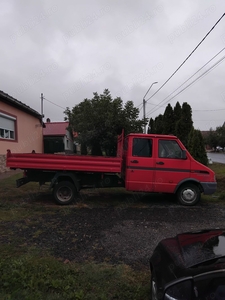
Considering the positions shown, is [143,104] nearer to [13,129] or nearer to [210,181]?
[13,129]

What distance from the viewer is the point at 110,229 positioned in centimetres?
537

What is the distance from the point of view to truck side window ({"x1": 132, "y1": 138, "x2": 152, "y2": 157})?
7.32 m

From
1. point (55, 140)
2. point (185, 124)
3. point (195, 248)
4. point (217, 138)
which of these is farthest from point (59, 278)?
point (217, 138)

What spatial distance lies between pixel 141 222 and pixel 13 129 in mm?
13467

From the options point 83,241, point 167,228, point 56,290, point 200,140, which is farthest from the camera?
point 200,140

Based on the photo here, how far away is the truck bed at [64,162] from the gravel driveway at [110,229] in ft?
3.58

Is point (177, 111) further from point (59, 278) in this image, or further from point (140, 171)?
point (59, 278)

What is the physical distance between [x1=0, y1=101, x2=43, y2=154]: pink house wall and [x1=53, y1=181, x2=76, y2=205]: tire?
28.6 ft

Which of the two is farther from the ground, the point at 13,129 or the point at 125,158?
the point at 13,129

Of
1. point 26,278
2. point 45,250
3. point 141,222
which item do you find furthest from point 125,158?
point 26,278

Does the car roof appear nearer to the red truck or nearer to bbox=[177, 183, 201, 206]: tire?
the red truck

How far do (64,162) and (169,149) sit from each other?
2.94 meters

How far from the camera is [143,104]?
23375mm

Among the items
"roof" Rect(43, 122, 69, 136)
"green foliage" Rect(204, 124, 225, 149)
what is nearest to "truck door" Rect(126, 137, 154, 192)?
"roof" Rect(43, 122, 69, 136)
